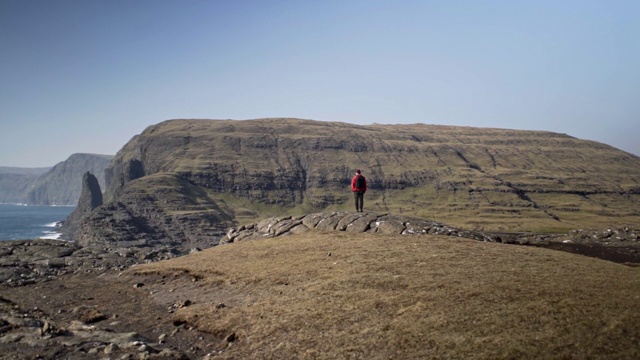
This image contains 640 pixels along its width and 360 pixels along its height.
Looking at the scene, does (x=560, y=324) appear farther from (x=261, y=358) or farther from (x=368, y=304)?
(x=261, y=358)

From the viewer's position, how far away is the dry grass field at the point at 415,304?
13656mm

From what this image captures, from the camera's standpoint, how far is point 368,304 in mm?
Result: 17953

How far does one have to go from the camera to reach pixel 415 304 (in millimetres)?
17203

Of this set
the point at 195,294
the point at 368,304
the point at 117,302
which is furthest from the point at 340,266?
the point at 117,302

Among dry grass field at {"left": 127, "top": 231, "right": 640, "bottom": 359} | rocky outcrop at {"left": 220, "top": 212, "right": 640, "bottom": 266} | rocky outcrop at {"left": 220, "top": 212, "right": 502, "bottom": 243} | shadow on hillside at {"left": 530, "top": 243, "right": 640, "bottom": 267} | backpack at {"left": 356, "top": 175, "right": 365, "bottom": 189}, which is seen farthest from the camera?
backpack at {"left": 356, "top": 175, "right": 365, "bottom": 189}

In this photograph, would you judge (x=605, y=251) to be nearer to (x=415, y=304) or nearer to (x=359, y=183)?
(x=359, y=183)

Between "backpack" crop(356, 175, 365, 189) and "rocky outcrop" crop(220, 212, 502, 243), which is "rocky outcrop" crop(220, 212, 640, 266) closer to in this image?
"rocky outcrop" crop(220, 212, 502, 243)

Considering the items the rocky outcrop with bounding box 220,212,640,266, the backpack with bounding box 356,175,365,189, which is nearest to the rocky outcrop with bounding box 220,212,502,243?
the rocky outcrop with bounding box 220,212,640,266

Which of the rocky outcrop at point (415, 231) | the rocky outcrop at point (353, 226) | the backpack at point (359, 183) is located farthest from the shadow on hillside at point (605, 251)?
the backpack at point (359, 183)

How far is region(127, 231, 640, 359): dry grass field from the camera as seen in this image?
44.8 ft

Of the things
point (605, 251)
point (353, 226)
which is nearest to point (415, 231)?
point (353, 226)

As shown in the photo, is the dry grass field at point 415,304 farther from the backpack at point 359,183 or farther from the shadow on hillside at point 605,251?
the backpack at point 359,183

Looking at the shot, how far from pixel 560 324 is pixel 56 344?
64.1 feet

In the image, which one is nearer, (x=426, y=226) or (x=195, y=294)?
(x=195, y=294)
